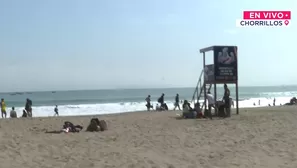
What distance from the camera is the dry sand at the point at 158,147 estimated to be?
29.1ft

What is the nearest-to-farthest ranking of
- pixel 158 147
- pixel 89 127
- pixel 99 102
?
pixel 158 147, pixel 89 127, pixel 99 102

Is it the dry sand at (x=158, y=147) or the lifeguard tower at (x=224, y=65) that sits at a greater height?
the lifeguard tower at (x=224, y=65)

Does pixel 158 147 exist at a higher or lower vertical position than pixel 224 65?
lower

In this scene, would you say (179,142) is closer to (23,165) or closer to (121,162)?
(121,162)

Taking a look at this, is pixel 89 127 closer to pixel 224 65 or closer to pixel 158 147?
pixel 158 147

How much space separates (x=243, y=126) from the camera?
559 inches

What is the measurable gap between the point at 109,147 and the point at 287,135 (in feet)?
17.9

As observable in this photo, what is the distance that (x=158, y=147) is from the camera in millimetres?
10430

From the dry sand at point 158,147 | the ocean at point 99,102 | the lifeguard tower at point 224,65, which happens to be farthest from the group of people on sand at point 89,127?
the ocean at point 99,102

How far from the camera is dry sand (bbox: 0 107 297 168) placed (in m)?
8.88

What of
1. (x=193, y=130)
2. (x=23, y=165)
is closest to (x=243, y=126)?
(x=193, y=130)

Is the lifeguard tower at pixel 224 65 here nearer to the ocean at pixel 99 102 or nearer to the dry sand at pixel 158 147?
the dry sand at pixel 158 147

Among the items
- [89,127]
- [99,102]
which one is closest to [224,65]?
[89,127]

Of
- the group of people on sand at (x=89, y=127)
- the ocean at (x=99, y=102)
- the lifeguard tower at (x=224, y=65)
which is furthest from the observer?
the ocean at (x=99, y=102)
